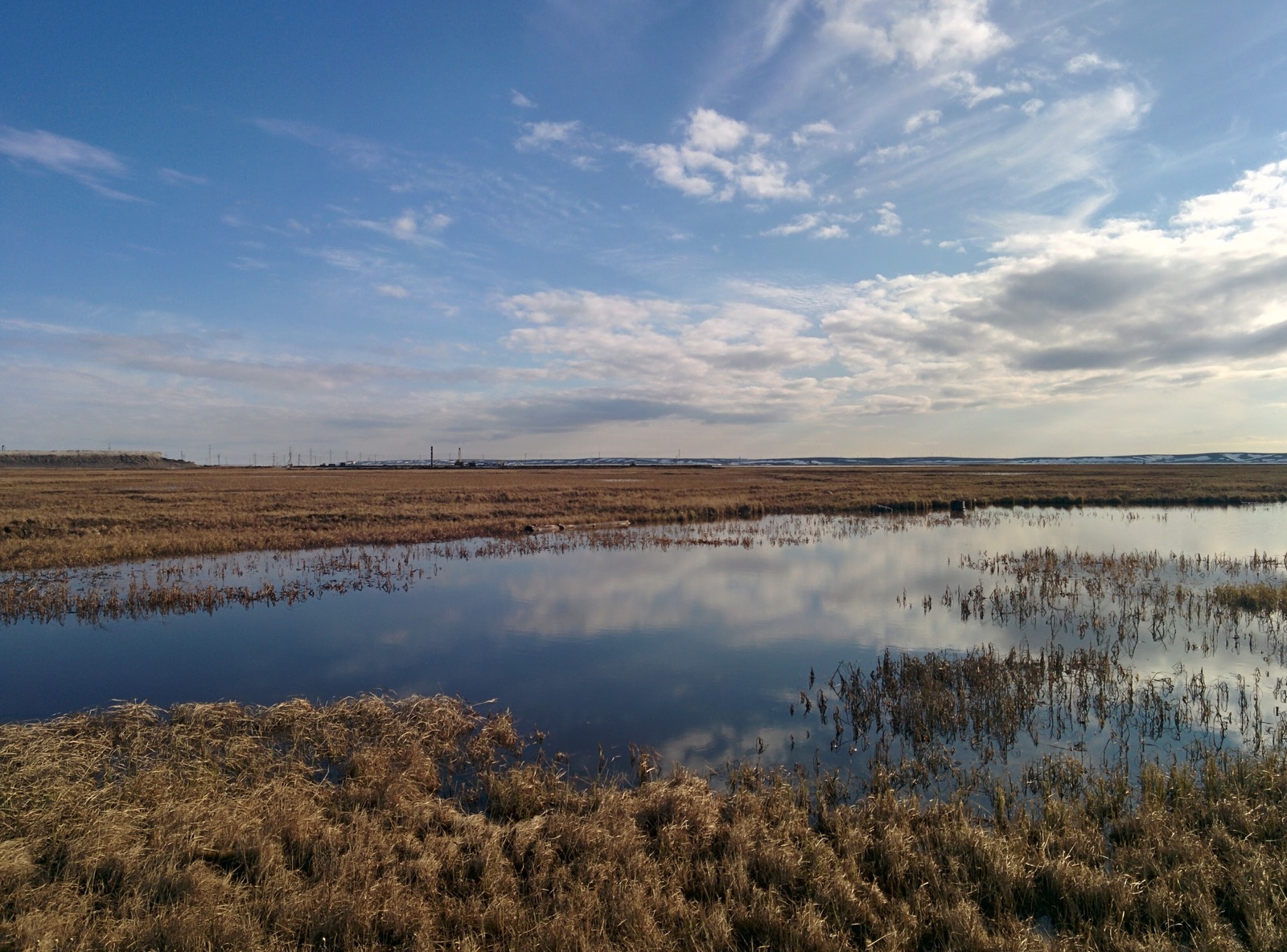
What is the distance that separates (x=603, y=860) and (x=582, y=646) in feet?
25.0

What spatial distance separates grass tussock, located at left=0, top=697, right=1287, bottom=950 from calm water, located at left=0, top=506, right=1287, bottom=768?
210 centimetres

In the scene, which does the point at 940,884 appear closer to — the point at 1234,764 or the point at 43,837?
the point at 1234,764

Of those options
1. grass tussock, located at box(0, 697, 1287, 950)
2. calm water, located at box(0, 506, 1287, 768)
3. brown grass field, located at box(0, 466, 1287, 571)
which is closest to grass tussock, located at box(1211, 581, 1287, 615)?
calm water, located at box(0, 506, 1287, 768)

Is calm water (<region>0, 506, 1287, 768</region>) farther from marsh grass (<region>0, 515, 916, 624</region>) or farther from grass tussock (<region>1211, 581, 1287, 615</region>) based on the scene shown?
grass tussock (<region>1211, 581, 1287, 615</region>)

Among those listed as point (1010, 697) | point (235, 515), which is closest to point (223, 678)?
point (1010, 697)

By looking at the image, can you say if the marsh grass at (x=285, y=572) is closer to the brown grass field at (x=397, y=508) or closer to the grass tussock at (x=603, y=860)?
the brown grass field at (x=397, y=508)

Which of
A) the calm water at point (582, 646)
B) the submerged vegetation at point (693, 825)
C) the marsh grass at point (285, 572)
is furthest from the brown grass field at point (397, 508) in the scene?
the submerged vegetation at point (693, 825)

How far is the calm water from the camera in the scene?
951cm

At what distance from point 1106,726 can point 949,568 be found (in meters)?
12.2

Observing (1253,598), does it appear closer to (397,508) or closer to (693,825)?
(693,825)

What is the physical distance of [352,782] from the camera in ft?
21.9

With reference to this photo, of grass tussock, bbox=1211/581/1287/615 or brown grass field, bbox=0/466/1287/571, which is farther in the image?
brown grass field, bbox=0/466/1287/571

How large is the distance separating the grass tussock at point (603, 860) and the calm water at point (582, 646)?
2099 millimetres

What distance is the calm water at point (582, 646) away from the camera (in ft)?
31.2
